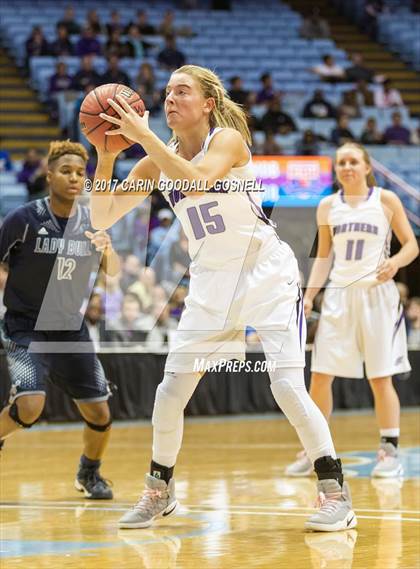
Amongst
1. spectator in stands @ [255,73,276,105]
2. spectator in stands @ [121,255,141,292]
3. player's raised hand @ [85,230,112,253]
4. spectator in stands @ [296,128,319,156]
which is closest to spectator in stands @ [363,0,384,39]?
spectator in stands @ [255,73,276,105]

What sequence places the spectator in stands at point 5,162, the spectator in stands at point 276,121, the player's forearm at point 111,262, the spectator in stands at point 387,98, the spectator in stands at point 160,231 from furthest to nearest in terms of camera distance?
1. the spectator in stands at point 387,98
2. the spectator in stands at point 276,121
3. the spectator in stands at point 5,162
4. the spectator in stands at point 160,231
5. the player's forearm at point 111,262

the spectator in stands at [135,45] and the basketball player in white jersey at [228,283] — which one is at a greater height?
the spectator in stands at [135,45]

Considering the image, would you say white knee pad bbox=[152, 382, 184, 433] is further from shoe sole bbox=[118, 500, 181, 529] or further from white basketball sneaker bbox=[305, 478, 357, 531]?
white basketball sneaker bbox=[305, 478, 357, 531]

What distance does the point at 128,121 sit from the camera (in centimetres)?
533

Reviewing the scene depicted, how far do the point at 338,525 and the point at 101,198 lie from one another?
76.8 inches

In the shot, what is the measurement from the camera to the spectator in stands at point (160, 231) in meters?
16.1

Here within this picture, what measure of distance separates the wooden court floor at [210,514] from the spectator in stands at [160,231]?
5.63 m

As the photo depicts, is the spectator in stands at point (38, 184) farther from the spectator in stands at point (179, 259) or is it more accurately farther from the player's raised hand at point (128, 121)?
the player's raised hand at point (128, 121)

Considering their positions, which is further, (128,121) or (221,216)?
(221,216)

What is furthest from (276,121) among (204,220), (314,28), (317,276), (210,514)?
(204,220)

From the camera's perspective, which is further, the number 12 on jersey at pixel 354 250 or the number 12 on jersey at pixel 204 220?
the number 12 on jersey at pixel 354 250

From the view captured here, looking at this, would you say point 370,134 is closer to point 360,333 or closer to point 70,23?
point 70,23

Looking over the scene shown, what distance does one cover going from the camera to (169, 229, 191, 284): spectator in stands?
14.4 metres

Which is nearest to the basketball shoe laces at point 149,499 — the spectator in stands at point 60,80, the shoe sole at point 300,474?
the shoe sole at point 300,474
